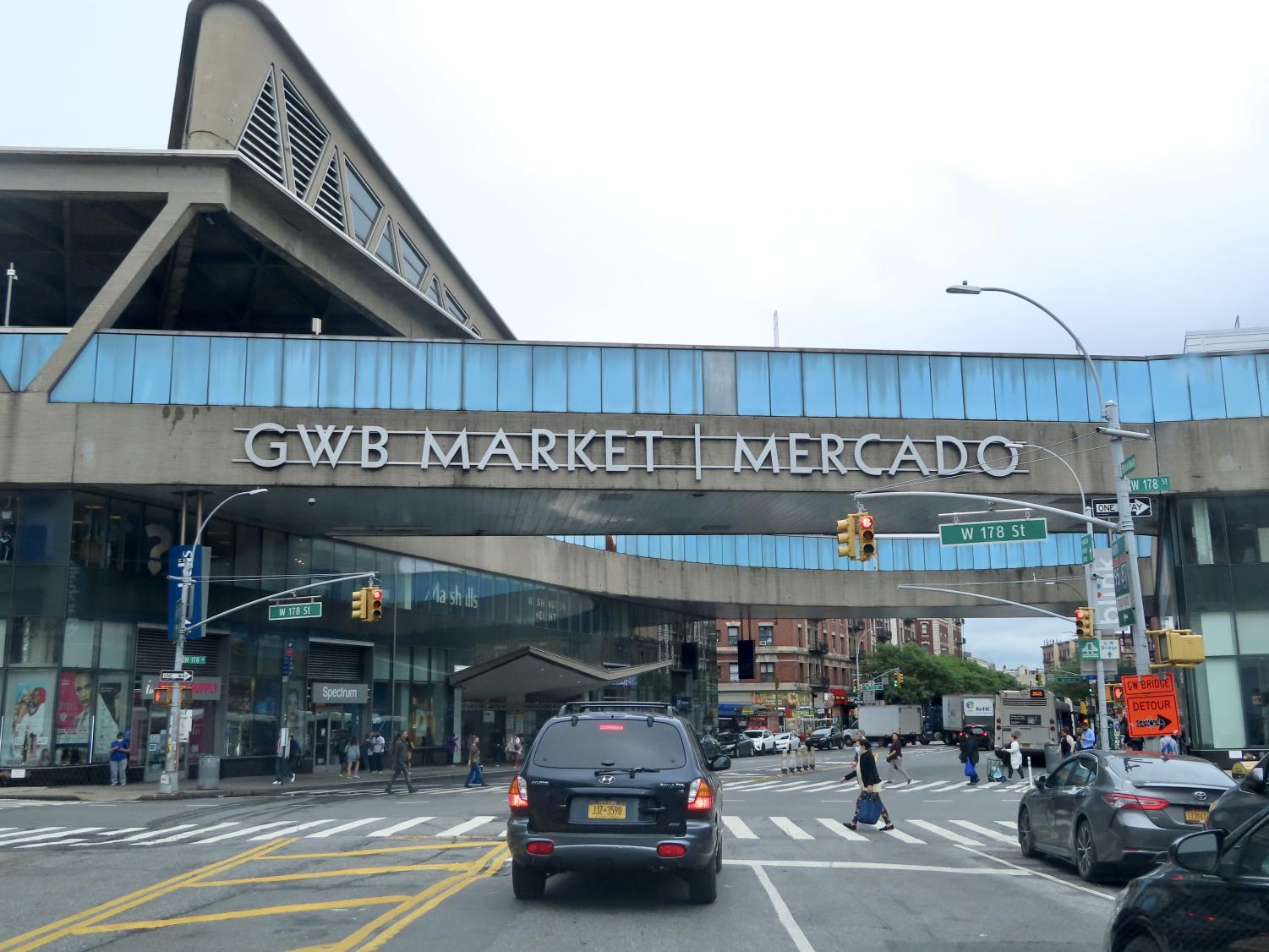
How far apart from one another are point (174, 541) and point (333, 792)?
38.9 feet

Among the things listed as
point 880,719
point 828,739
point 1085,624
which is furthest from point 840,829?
point 880,719

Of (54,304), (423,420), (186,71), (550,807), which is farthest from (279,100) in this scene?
(550,807)

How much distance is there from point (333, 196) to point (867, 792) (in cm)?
3712

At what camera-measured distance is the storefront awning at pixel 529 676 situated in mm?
49125

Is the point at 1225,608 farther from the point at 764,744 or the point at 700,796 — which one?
the point at 764,744

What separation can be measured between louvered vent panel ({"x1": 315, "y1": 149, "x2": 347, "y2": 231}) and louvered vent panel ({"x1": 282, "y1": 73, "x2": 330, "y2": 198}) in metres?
0.75

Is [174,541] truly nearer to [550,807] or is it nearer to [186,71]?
[186,71]

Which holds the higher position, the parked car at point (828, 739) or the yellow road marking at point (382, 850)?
the yellow road marking at point (382, 850)

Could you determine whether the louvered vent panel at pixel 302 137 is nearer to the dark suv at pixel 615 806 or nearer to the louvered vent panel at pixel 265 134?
the louvered vent panel at pixel 265 134

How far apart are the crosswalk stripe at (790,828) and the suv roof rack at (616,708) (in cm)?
670

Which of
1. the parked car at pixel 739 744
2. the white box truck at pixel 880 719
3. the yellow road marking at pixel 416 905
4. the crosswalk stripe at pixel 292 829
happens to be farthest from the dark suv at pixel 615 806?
the white box truck at pixel 880 719

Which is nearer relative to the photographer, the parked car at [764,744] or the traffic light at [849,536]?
the traffic light at [849,536]

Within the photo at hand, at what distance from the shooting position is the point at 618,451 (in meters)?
37.3

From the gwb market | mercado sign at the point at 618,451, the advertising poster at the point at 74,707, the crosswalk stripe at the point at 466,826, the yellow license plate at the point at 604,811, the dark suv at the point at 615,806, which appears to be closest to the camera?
the dark suv at the point at 615,806
